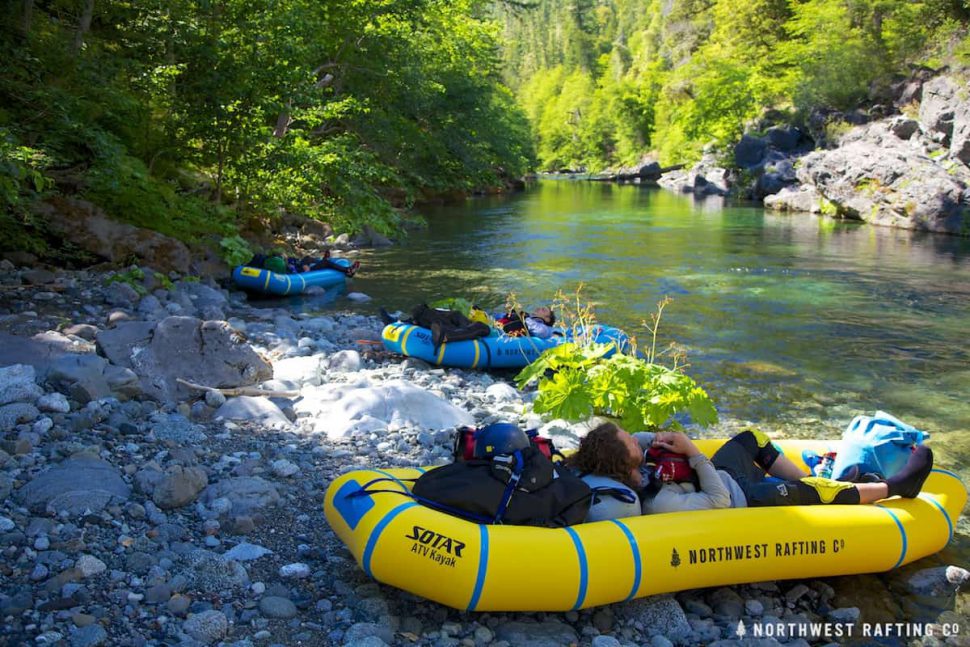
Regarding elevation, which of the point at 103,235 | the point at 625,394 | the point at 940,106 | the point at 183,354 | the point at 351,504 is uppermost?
the point at 940,106

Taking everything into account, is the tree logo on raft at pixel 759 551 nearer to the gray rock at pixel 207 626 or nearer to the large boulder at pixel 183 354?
the gray rock at pixel 207 626

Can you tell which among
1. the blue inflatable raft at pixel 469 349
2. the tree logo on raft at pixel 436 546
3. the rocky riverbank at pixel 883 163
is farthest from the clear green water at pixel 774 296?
the tree logo on raft at pixel 436 546

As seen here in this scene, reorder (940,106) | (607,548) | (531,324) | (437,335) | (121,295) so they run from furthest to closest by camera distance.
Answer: (940,106), (121,295), (531,324), (437,335), (607,548)

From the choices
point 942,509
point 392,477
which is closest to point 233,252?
point 392,477

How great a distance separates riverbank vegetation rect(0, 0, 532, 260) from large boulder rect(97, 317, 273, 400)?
142cm

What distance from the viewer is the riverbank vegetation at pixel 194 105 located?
793 cm

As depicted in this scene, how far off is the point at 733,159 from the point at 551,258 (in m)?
25.9

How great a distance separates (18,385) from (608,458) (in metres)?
3.68

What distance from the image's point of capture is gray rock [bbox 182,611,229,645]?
2.92 metres

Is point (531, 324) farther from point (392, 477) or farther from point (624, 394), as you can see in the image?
point (392, 477)

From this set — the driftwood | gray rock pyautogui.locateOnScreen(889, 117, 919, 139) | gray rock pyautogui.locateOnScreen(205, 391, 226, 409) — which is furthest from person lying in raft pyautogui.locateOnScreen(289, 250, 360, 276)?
gray rock pyautogui.locateOnScreen(889, 117, 919, 139)

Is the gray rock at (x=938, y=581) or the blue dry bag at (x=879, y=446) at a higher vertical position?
the blue dry bag at (x=879, y=446)

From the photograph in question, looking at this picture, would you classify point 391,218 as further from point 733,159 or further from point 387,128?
point 733,159

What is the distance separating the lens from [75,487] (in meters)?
3.73
